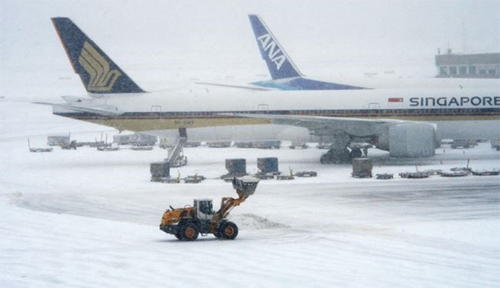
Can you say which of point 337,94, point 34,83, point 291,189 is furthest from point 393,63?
point 291,189

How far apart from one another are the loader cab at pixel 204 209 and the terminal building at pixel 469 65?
9670 cm

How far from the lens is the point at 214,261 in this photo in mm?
20422

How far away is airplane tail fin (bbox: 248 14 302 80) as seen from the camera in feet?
239

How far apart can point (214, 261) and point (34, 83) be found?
5161 inches

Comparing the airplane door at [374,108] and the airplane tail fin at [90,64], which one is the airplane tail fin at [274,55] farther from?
the airplane door at [374,108]

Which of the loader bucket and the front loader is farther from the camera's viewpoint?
the loader bucket

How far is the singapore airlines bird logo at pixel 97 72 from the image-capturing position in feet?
162

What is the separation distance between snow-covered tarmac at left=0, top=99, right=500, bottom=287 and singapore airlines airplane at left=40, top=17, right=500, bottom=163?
207 cm

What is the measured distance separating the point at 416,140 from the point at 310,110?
674 cm

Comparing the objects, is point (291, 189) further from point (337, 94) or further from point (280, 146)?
point (280, 146)

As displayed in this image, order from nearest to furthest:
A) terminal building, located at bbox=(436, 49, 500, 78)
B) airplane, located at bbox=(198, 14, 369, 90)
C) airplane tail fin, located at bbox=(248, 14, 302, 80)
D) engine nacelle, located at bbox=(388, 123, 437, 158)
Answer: engine nacelle, located at bbox=(388, 123, 437, 158), airplane, located at bbox=(198, 14, 369, 90), airplane tail fin, located at bbox=(248, 14, 302, 80), terminal building, located at bbox=(436, 49, 500, 78)

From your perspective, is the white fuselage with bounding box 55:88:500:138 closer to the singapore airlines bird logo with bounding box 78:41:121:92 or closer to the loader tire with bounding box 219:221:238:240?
the singapore airlines bird logo with bounding box 78:41:121:92

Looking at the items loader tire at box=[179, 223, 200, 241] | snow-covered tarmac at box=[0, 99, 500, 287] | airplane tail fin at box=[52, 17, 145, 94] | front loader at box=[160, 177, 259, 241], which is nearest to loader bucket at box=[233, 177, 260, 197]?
front loader at box=[160, 177, 259, 241]

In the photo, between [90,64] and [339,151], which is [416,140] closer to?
[339,151]
